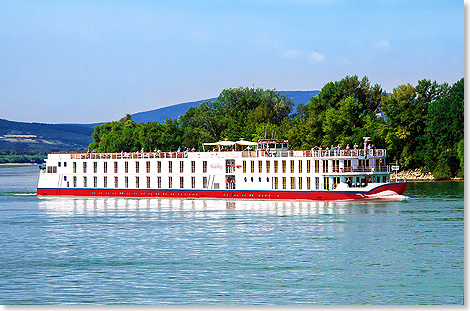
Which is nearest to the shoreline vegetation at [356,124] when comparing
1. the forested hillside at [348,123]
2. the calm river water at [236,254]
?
the forested hillside at [348,123]

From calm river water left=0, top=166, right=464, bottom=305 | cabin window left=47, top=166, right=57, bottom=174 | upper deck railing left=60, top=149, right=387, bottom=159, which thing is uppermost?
upper deck railing left=60, top=149, right=387, bottom=159

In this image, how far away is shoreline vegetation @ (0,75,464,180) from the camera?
3447 inches

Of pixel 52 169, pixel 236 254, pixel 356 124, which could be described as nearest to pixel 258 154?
pixel 52 169

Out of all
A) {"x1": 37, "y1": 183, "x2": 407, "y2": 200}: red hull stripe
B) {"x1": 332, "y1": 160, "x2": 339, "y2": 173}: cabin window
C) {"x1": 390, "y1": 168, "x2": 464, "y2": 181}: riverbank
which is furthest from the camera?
{"x1": 390, "y1": 168, "x2": 464, "y2": 181}: riverbank

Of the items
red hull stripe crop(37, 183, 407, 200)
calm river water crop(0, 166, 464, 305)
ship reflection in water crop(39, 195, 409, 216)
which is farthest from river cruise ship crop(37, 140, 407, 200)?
calm river water crop(0, 166, 464, 305)

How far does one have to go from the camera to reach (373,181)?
57.4m

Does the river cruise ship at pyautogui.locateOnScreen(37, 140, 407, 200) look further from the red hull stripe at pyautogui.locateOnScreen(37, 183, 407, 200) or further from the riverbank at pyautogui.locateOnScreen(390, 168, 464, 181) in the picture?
the riverbank at pyautogui.locateOnScreen(390, 168, 464, 181)

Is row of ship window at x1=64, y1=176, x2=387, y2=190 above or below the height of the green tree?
below

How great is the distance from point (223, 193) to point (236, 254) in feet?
90.3

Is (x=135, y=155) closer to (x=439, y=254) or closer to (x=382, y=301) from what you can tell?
(x=439, y=254)

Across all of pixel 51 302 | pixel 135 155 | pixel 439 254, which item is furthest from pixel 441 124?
pixel 51 302

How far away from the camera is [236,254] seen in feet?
109

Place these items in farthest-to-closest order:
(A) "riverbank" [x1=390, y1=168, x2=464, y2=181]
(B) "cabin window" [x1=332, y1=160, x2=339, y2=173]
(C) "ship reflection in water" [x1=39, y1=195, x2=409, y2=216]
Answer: (A) "riverbank" [x1=390, y1=168, x2=464, y2=181] < (B) "cabin window" [x1=332, y1=160, x2=339, y2=173] < (C) "ship reflection in water" [x1=39, y1=195, x2=409, y2=216]

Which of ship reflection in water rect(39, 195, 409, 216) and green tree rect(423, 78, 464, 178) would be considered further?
green tree rect(423, 78, 464, 178)
